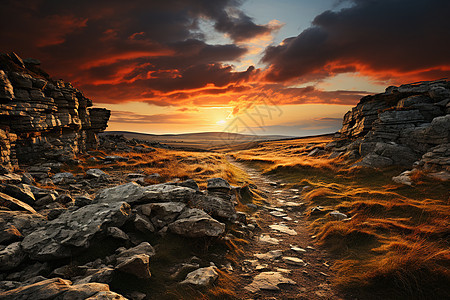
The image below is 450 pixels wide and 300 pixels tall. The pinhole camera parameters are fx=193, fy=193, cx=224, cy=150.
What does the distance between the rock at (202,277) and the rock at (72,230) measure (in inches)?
112

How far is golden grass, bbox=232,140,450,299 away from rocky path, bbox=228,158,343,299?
49 centimetres

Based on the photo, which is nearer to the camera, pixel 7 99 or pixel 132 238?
pixel 132 238

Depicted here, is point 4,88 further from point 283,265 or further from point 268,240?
point 283,265

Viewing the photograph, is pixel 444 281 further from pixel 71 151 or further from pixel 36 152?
pixel 71 151

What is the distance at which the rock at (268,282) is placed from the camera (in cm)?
492

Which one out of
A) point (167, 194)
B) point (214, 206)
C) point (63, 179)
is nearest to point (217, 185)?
point (214, 206)

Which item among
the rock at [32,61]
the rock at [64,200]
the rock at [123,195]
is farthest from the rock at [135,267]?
the rock at [32,61]

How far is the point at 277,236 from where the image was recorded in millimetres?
8117

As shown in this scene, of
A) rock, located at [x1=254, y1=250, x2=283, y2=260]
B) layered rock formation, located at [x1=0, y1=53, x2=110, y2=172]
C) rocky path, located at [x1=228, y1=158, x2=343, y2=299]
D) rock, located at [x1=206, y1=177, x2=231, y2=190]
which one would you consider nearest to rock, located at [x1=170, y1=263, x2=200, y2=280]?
rocky path, located at [x1=228, y1=158, x2=343, y2=299]

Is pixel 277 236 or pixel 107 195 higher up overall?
pixel 107 195

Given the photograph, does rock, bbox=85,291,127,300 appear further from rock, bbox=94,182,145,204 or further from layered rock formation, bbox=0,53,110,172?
layered rock formation, bbox=0,53,110,172

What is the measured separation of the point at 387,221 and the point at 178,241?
8118mm

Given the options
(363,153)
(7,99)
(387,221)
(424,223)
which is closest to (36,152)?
(7,99)

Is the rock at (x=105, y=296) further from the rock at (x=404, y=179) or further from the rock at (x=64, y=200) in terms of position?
the rock at (x=404, y=179)
